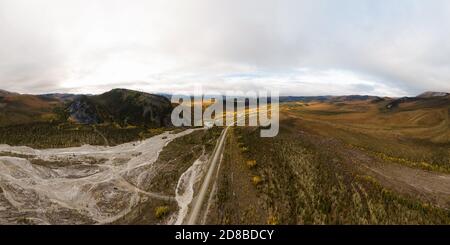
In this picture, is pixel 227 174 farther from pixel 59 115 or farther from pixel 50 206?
pixel 59 115

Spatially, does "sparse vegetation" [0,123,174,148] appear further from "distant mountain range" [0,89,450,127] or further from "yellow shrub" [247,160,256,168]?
"yellow shrub" [247,160,256,168]

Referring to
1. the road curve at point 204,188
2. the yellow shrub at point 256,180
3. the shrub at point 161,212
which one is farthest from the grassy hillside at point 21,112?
the yellow shrub at point 256,180

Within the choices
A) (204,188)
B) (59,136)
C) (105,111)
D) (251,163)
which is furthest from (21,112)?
(204,188)

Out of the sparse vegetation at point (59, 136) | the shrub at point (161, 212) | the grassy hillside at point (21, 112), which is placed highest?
the grassy hillside at point (21, 112)

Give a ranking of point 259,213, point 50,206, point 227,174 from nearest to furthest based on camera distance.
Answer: point 259,213, point 50,206, point 227,174

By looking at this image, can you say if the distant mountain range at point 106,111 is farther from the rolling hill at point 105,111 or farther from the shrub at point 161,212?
the shrub at point 161,212

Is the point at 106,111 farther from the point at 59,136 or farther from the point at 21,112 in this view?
the point at 59,136

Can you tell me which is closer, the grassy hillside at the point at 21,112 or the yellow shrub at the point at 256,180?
the yellow shrub at the point at 256,180

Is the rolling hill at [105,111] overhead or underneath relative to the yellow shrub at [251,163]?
overhead

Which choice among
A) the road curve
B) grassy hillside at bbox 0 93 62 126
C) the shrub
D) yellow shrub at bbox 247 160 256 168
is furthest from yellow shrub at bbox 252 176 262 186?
grassy hillside at bbox 0 93 62 126
